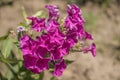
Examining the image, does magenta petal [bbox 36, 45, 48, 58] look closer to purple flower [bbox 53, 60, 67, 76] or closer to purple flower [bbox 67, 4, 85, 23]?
purple flower [bbox 53, 60, 67, 76]

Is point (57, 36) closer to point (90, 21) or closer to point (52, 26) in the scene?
point (52, 26)

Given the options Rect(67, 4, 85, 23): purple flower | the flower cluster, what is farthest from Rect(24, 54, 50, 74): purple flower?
Rect(67, 4, 85, 23): purple flower

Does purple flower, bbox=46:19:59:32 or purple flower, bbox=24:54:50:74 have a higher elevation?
purple flower, bbox=46:19:59:32

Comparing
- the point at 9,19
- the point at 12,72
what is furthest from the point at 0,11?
the point at 12,72

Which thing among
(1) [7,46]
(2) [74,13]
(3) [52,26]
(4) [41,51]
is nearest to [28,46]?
(4) [41,51]

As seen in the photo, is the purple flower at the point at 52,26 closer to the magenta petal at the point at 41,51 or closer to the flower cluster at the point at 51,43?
the flower cluster at the point at 51,43

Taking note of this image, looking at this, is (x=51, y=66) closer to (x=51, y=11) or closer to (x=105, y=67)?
(x=51, y=11)
